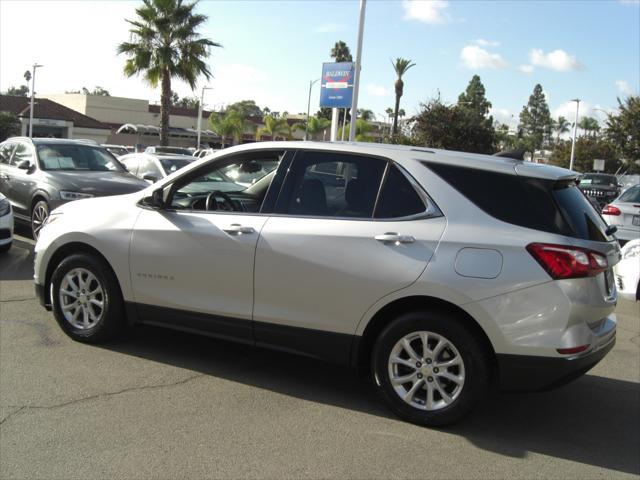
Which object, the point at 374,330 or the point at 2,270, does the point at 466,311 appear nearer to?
the point at 374,330

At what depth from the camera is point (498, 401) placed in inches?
192

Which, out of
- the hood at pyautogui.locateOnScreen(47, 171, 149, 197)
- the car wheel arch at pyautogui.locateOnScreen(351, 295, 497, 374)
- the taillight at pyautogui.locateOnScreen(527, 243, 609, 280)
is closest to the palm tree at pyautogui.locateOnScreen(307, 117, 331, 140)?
the hood at pyautogui.locateOnScreen(47, 171, 149, 197)

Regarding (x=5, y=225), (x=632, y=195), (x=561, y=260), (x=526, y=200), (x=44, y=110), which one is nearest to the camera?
(x=561, y=260)

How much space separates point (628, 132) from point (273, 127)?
33456 mm

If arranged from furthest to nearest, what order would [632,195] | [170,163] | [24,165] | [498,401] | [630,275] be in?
1. [170,163]
2. [632,195]
3. [24,165]
4. [630,275]
5. [498,401]

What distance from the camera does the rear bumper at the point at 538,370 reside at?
3.88 meters

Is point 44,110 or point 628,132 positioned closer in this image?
point 628,132

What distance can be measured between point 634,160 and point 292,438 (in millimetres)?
47966

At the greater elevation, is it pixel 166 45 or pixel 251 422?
pixel 166 45

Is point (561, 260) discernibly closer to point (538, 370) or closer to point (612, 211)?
point (538, 370)

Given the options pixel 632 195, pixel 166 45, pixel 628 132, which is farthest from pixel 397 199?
pixel 628 132

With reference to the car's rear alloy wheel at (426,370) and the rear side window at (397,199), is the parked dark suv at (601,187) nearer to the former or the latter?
the rear side window at (397,199)

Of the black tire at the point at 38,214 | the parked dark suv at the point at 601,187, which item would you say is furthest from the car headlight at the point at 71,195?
the parked dark suv at the point at 601,187

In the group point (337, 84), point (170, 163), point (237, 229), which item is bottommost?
point (237, 229)
